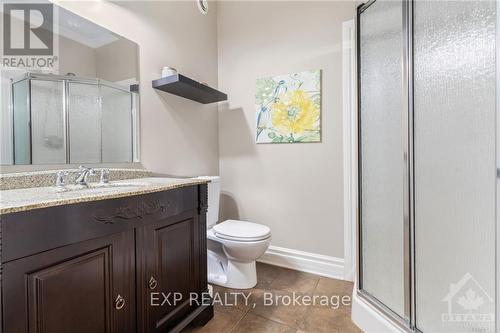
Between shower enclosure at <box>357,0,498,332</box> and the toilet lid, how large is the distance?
0.64 m

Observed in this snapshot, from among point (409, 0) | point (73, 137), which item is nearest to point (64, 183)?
point (73, 137)

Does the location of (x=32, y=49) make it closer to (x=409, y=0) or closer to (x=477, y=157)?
(x=409, y=0)

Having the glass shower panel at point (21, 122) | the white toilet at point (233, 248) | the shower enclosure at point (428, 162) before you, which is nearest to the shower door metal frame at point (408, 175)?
the shower enclosure at point (428, 162)

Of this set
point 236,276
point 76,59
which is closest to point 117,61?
point 76,59

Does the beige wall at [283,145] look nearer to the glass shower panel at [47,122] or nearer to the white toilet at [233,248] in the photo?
the white toilet at [233,248]

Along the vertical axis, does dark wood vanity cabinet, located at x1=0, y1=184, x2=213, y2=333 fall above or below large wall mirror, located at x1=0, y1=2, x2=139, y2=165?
below

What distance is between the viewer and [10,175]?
43.6 inches

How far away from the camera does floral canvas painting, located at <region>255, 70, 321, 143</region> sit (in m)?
2.05

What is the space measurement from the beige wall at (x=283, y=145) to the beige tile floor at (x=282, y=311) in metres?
0.29

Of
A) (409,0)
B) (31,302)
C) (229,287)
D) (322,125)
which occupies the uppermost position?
(409,0)

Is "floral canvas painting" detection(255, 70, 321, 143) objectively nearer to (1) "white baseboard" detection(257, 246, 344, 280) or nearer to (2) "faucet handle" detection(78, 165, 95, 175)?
(1) "white baseboard" detection(257, 246, 344, 280)

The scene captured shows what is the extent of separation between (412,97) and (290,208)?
1.31 metres

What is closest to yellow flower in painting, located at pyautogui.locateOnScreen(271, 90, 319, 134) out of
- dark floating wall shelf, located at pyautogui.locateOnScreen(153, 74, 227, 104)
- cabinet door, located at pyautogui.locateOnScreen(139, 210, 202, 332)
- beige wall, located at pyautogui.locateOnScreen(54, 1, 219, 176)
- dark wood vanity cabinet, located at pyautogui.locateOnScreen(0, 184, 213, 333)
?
dark floating wall shelf, located at pyautogui.locateOnScreen(153, 74, 227, 104)

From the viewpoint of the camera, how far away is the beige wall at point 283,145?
2.00 meters
